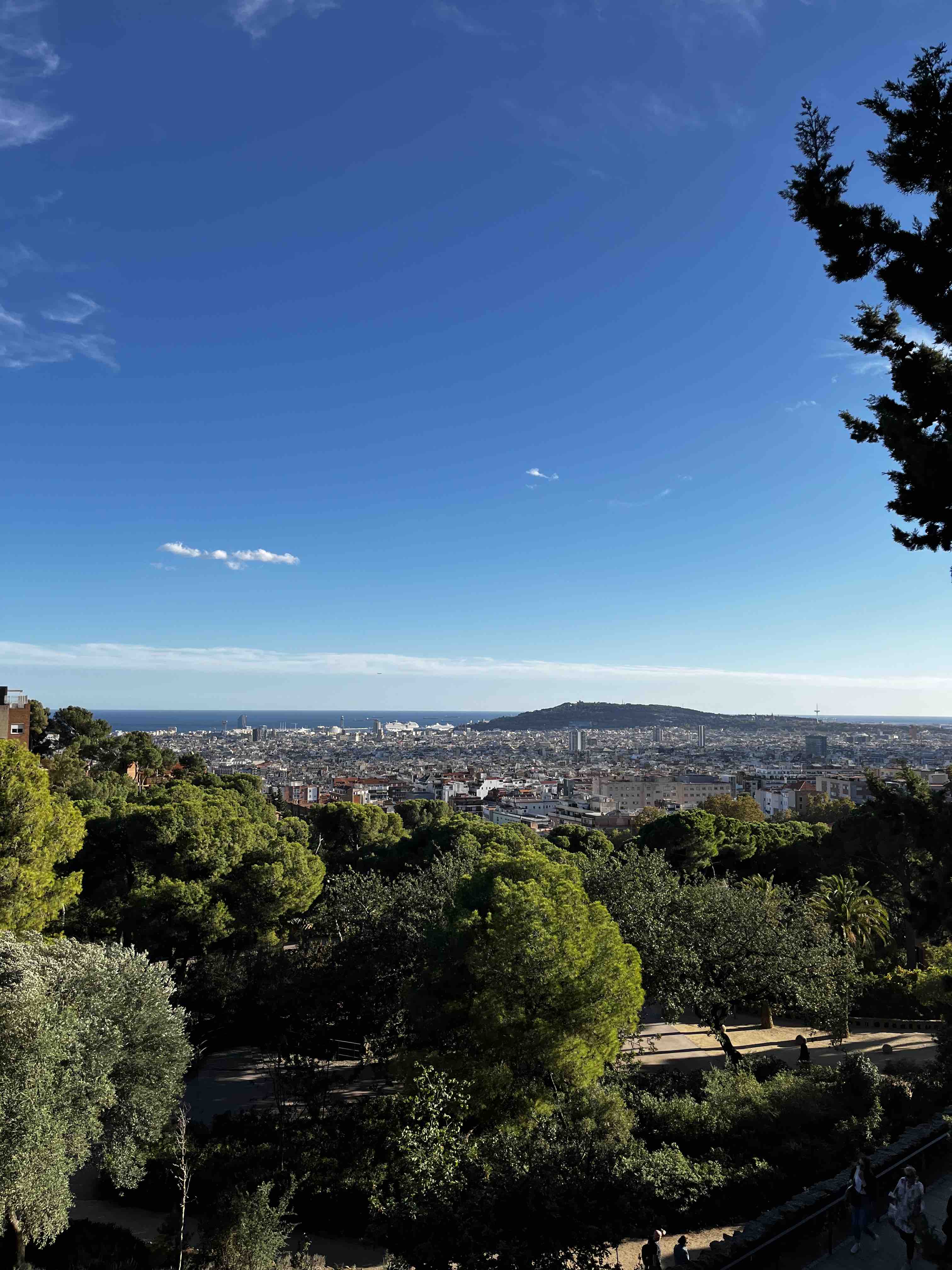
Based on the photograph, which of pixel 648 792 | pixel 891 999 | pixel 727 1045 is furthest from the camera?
pixel 648 792

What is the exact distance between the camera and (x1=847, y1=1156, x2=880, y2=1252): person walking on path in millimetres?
7625

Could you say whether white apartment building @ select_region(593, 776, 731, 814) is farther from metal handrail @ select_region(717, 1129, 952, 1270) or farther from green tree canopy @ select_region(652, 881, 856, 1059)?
metal handrail @ select_region(717, 1129, 952, 1270)

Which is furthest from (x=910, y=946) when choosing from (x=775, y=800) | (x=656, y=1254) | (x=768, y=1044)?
(x=775, y=800)

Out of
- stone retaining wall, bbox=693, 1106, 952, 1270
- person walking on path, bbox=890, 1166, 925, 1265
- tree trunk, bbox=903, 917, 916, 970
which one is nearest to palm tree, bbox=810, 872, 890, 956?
tree trunk, bbox=903, 917, 916, 970

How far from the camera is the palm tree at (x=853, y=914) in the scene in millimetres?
21422

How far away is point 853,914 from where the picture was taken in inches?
857

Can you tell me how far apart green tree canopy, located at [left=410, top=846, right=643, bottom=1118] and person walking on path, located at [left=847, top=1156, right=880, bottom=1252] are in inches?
173

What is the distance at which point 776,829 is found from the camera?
3341 centimetres

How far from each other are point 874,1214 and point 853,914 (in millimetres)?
15520

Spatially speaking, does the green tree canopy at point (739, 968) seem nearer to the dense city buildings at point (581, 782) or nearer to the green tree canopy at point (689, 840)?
the green tree canopy at point (689, 840)

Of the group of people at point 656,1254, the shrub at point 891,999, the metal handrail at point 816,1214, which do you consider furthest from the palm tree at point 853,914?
the group of people at point 656,1254

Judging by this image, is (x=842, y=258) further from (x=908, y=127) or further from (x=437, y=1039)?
(x=437, y=1039)

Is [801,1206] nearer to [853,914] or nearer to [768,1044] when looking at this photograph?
[768,1044]

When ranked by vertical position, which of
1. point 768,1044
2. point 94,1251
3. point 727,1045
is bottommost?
point 768,1044
